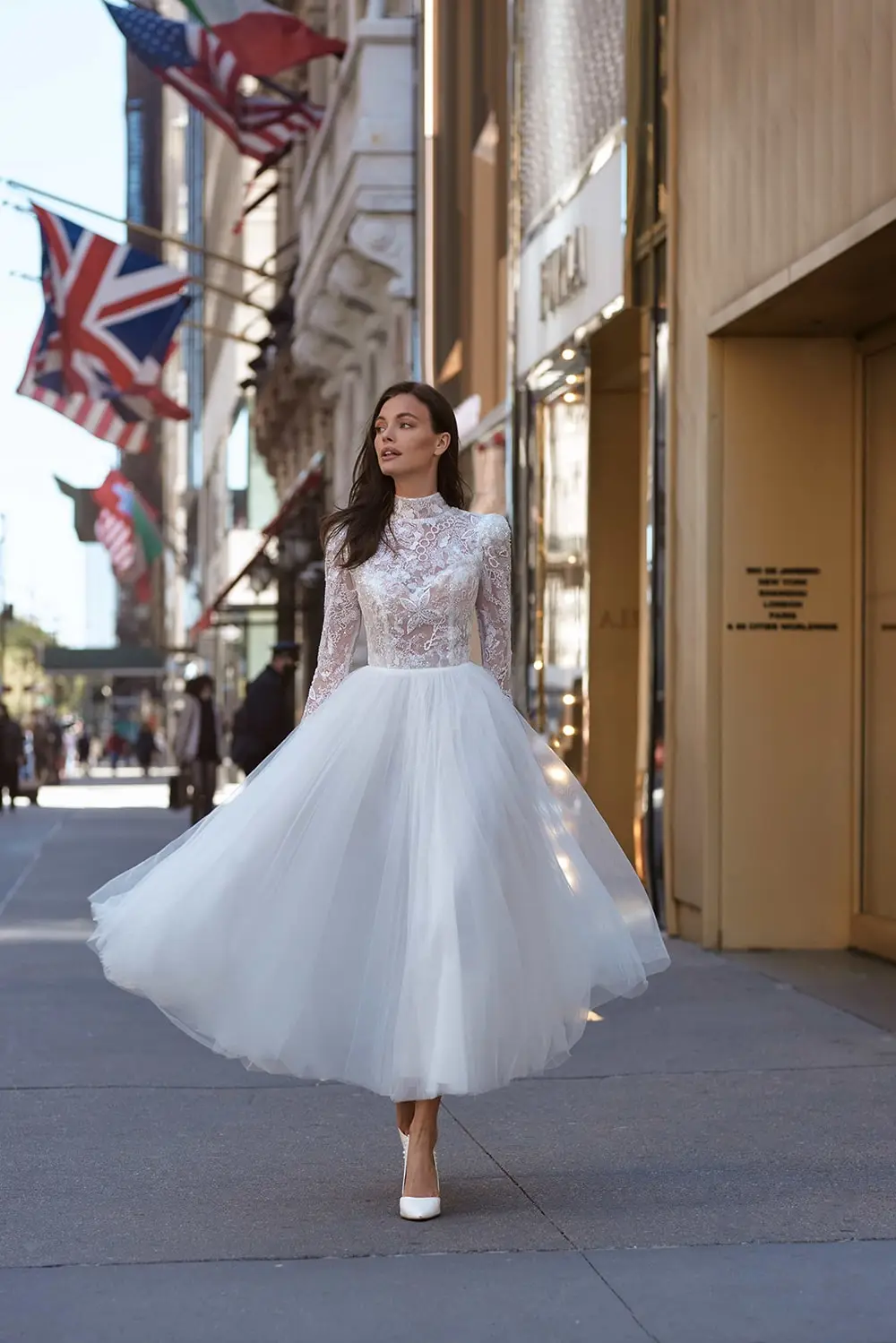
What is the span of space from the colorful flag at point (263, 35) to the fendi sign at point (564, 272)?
6.75 m

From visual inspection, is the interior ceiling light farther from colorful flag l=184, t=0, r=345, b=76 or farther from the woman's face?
the woman's face

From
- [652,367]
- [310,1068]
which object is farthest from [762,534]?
[310,1068]

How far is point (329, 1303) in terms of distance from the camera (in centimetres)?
443

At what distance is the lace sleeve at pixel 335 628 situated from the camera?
5.52m

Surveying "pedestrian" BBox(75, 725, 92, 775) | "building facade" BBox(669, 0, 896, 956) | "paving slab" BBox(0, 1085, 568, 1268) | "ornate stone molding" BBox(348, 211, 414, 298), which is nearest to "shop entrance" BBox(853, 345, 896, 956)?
"building facade" BBox(669, 0, 896, 956)

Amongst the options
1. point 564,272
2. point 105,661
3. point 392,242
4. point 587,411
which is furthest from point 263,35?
point 105,661

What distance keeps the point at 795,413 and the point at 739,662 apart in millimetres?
1225

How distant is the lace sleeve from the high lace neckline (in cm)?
17

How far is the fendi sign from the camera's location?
530 inches

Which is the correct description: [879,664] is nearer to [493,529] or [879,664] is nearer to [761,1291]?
[493,529]

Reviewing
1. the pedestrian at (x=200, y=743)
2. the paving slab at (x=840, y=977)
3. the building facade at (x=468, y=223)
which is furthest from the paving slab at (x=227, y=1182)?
the pedestrian at (x=200, y=743)

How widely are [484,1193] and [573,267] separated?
8.96 meters

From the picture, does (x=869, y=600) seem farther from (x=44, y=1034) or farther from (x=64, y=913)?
(x=64, y=913)

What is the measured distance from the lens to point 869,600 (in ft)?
35.2
